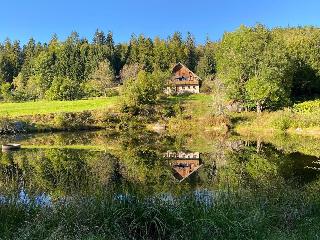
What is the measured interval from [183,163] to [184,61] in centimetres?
9205

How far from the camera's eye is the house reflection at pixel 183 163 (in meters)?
23.3

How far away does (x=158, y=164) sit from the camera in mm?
27438

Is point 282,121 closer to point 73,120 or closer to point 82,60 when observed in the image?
point 73,120

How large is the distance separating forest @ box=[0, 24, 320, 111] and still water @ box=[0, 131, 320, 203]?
1595cm

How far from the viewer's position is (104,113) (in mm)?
61531

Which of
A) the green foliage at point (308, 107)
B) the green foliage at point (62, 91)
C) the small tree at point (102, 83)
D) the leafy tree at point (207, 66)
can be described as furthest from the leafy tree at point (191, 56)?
the green foliage at point (308, 107)

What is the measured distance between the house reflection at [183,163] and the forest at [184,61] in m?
25.3

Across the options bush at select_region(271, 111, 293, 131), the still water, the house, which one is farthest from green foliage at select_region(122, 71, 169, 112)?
the house

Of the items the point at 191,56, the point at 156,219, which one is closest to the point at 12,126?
the point at 156,219

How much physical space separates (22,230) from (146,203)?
304cm

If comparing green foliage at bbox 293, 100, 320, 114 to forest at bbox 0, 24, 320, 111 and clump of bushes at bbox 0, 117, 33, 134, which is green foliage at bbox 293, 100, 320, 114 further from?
clump of bushes at bbox 0, 117, 33, 134

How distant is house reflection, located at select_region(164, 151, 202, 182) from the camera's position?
2327 centimetres

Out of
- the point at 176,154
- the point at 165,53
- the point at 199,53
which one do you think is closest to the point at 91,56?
the point at 165,53

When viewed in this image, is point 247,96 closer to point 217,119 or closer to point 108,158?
point 217,119
